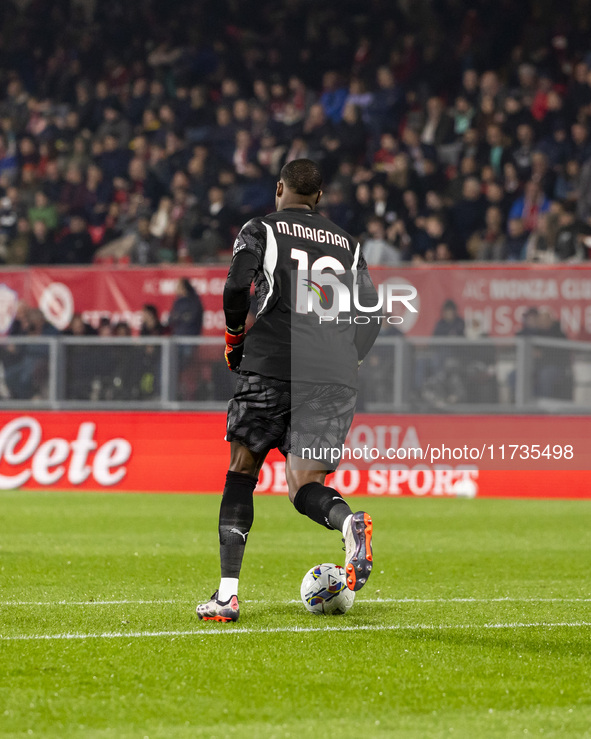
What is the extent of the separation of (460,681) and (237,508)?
1.61 metres

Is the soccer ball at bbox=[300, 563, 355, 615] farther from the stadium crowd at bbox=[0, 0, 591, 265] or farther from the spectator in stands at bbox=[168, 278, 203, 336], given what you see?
the stadium crowd at bbox=[0, 0, 591, 265]

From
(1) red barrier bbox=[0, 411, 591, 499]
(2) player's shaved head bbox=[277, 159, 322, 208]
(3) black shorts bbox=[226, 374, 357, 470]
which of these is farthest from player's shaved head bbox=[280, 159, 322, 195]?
(1) red barrier bbox=[0, 411, 591, 499]

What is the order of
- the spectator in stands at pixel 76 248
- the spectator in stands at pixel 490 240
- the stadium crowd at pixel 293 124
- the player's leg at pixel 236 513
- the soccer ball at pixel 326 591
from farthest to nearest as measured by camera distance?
the spectator in stands at pixel 76 248
the stadium crowd at pixel 293 124
the spectator in stands at pixel 490 240
the soccer ball at pixel 326 591
the player's leg at pixel 236 513

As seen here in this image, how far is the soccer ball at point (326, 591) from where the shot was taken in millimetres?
5500

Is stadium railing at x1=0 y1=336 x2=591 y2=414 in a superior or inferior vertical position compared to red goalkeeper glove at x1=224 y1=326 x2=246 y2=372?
inferior

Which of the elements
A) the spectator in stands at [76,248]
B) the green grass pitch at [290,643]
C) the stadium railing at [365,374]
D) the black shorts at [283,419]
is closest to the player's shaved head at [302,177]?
the black shorts at [283,419]

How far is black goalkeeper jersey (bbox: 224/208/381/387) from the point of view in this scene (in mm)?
5367

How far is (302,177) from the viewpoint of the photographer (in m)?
5.60

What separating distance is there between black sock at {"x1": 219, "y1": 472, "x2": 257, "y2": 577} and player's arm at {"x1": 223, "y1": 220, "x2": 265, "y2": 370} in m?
0.63

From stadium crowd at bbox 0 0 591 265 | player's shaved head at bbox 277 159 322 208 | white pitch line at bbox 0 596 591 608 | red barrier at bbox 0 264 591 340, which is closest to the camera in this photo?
player's shaved head at bbox 277 159 322 208

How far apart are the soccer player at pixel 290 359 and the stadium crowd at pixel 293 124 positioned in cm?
861

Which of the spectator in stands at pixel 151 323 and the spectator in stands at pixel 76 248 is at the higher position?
the spectator in stands at pixel 76 248

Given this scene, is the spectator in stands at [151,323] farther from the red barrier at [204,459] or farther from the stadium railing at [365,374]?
the red barrier at [204,459]

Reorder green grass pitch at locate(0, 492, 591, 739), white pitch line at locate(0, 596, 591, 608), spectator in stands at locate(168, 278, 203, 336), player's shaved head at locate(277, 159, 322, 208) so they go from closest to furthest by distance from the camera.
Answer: green grass pitch at locate(0, 492, 591, 739), player's shaved head at locate(277, 159, 322, 208), white pitch line at locate(0, 596, 591, 608), spectator in stands at locate(168, 278, 203, 336)
